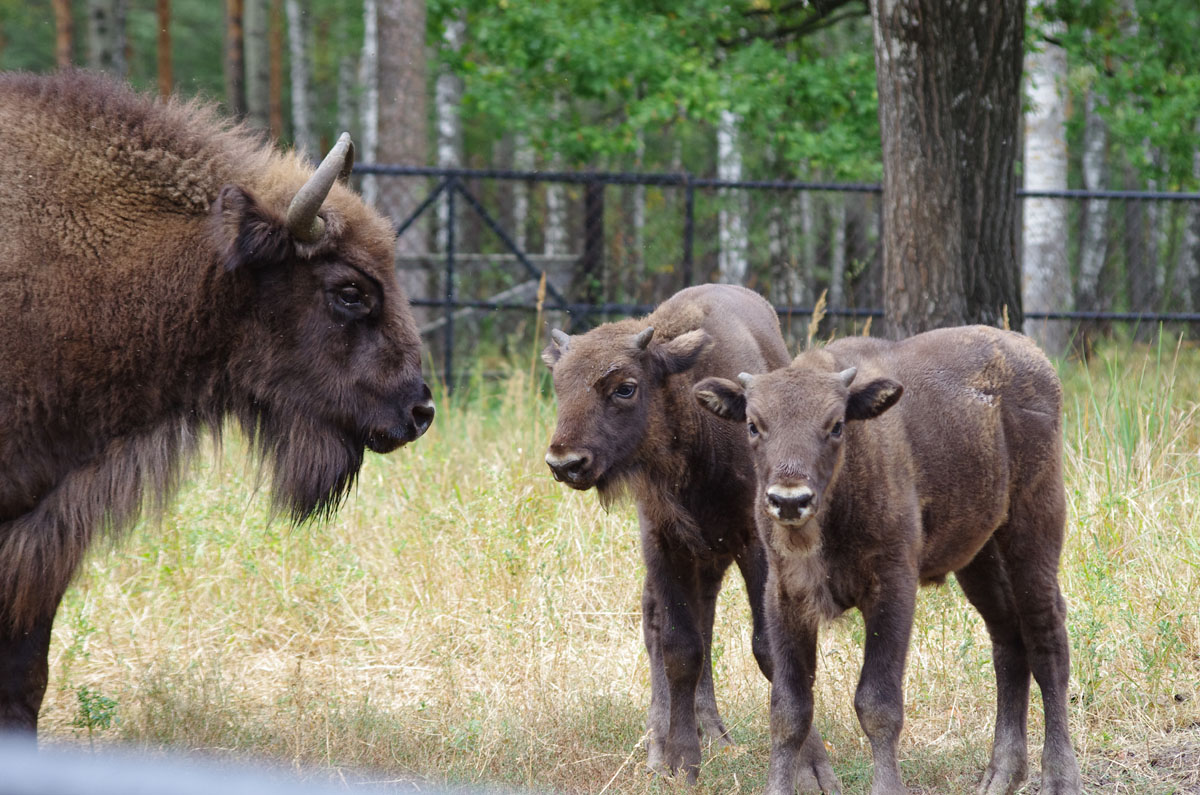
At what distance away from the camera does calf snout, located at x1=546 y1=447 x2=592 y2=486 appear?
14.5 ft

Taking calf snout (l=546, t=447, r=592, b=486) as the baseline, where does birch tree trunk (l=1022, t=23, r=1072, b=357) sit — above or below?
above

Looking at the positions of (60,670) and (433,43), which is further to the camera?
(433,43)

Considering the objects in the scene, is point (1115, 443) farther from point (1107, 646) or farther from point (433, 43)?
point (433, 43)

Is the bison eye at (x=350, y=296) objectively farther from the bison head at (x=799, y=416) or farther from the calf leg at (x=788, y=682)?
the calf leg at (x=788, y=682)

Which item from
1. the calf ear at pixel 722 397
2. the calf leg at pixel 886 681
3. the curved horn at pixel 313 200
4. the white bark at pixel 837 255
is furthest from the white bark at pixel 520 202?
the calf leg at pixel 886 681

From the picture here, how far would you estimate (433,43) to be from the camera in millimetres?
17859

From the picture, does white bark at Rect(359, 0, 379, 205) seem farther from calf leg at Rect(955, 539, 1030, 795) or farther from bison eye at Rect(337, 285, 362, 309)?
calf leg at Rect(955, 539, 1030, 795)

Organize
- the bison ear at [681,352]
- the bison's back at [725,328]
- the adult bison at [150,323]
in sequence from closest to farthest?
the adult bison at [150,323] < the bison ear at [681,352] < the bison's back at [725,328]

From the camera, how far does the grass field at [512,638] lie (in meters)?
4.98

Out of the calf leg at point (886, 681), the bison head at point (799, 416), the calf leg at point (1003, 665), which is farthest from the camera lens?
the calf leg at point (1003, 665)

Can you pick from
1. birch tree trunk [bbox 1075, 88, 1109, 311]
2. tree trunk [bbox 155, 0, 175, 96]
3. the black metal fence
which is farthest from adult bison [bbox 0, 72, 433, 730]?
tree trunk [bbox 155, 0, 175, 96]

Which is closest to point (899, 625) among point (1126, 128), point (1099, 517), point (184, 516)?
point (1099, 517)

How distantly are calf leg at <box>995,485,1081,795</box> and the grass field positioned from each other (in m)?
0.31

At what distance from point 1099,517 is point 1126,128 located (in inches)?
392
